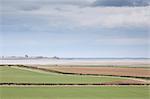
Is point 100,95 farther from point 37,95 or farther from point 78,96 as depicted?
point 37,95

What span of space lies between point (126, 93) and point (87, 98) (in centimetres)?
490

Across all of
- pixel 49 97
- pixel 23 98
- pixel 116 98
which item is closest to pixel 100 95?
pixel 116 98

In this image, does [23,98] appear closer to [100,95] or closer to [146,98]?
[100,95]

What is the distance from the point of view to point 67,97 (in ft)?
93.1

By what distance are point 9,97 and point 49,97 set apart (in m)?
2.70

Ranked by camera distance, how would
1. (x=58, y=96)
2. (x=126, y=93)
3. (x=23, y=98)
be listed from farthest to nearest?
(x=126, y=93) < (x=58, y=96) < (x=23, y=98)

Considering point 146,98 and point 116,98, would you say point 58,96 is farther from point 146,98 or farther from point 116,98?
point 146,98

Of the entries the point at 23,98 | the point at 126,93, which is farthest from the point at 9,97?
the point at 126,93

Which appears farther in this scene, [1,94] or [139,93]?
[139,93]

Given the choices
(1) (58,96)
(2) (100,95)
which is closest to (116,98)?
(2) (100,95)

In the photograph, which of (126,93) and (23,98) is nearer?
(23,98)

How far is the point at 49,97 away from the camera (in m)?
28.4

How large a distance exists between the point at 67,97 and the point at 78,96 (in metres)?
1.05

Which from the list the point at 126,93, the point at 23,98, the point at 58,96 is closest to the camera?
the point at 23,98
